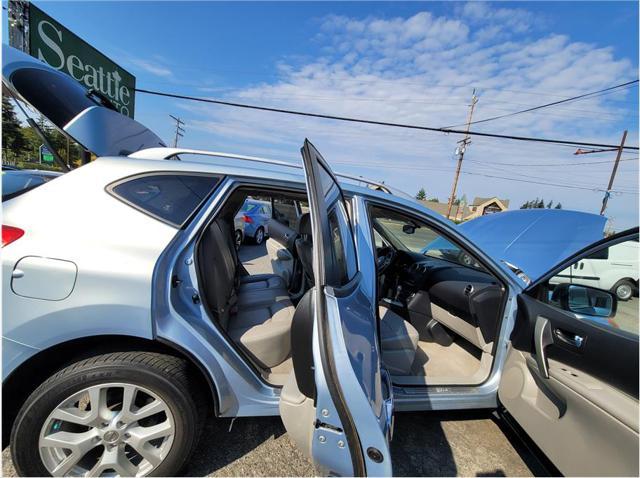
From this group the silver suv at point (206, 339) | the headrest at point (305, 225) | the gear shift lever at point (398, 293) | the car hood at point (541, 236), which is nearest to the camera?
the silver suv at point (206, 339)

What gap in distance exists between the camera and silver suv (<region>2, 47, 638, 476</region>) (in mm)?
1244

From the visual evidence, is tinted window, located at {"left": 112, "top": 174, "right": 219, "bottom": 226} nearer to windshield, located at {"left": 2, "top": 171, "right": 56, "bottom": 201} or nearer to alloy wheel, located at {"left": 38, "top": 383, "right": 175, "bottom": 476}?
windshield, located at {"left": 2, "top": 171, "right": 56, "bottom": 201}

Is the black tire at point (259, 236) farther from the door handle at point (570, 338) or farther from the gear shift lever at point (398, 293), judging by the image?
the door handle at point (570, 338)

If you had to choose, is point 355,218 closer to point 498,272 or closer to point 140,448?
point 498,272

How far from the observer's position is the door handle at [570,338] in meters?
1.50

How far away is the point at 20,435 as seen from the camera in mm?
1377

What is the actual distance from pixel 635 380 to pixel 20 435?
2.74 m

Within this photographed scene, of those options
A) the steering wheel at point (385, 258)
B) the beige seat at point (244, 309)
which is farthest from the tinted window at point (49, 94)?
the steering wheel at point (385, 258)

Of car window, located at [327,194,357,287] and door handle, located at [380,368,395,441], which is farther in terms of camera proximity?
car window, located at [327,194,357,287]

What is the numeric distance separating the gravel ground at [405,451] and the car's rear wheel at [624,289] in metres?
1.20

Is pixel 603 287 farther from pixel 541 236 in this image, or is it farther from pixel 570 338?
pixel 541 236

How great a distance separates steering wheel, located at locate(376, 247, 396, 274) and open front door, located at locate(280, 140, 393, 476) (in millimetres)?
1778

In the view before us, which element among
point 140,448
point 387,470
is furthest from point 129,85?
point 387,470

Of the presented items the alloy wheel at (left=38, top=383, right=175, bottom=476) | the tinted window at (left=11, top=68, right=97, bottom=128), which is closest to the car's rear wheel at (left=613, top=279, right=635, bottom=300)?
the alloy wheel at (left=38, top=383, right=175, bottom=476)
